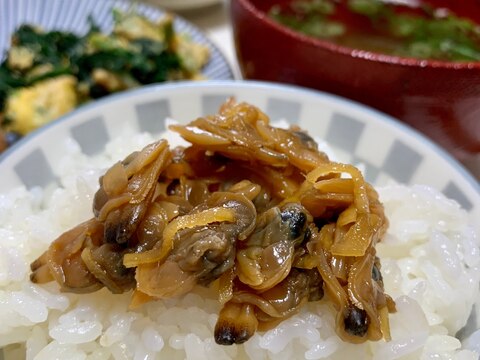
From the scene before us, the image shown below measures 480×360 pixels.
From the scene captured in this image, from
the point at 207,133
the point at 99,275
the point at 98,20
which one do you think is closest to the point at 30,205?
the point at 99,275

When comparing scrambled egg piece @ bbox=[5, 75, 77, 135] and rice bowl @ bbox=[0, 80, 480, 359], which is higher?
rice bowl @ bbox=[0, 80, 480, 359]

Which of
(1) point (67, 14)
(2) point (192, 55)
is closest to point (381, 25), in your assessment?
(2) point (192, 55)

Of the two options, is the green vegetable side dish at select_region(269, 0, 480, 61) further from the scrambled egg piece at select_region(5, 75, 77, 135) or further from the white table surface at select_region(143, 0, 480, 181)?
the scrambled egg piece at select_region(5, 75, 77, 135)

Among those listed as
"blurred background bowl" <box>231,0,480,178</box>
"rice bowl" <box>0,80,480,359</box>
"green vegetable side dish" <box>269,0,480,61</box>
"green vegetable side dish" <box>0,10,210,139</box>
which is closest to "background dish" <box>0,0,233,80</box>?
"green vegetable side dish" <box>0,10,210,139</box>

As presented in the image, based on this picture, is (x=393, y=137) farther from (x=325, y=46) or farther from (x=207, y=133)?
(x=207, y=133)

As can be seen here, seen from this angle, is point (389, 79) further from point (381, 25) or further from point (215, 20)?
point (215, 20)

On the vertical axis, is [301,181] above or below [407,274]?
above

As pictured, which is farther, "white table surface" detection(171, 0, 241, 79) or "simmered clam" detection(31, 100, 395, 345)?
"white table surface" detection(171, 0, 241, 79)
